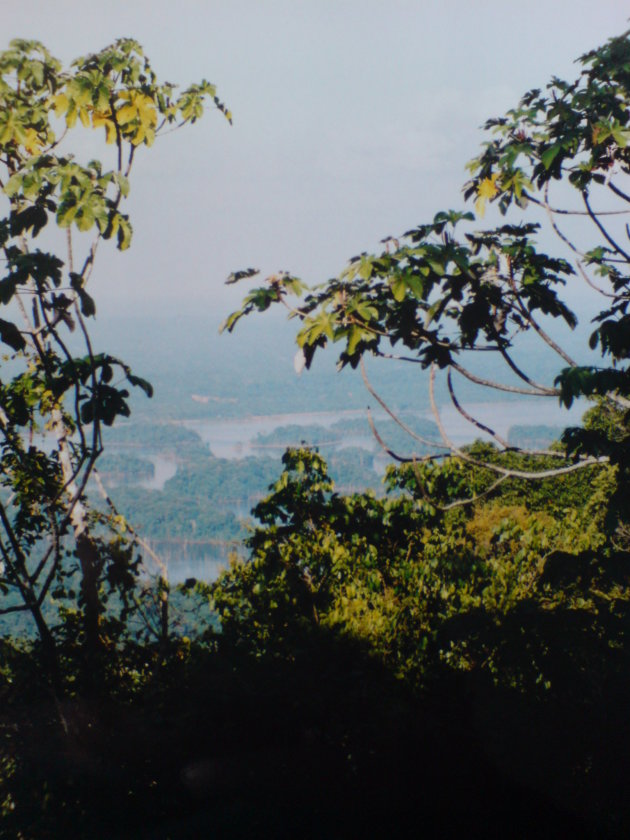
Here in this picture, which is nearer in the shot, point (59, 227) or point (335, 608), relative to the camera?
point (59, 227)

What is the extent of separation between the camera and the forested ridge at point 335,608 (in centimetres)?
239

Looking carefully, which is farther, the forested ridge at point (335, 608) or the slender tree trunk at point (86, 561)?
the slender tree trunk at point (86, 561)

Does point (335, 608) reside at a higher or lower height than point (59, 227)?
lower

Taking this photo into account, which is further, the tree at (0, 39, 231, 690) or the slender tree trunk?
the slender tree trunk

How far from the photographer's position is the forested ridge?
7.84 feet

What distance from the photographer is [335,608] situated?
436 cm

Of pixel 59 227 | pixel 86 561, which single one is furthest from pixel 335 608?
pixel 59 227

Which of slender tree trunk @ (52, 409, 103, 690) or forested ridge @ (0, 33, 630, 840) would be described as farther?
slender tree trunk @ (52, 409, 103, 690)

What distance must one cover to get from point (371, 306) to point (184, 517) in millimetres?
68358

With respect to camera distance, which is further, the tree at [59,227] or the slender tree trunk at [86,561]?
the slender tree trunk at [86,561]

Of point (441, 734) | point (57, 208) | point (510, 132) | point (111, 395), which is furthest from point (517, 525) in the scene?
point (57, 208)

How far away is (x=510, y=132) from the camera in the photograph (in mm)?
3270

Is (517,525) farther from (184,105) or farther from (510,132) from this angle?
(184,105)

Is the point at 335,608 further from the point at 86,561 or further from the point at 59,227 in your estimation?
the point at 59,227
